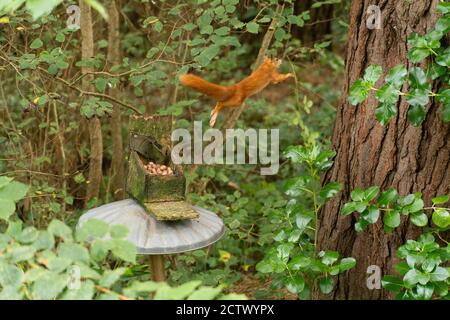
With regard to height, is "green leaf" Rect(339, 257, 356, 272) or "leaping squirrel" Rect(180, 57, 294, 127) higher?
"leaping squirrel" Rect(180, 57, 294, 127)

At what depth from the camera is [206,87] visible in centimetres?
231

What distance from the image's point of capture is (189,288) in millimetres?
1624

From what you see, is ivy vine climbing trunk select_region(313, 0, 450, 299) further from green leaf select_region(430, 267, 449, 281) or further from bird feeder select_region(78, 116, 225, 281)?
bird feeder select_region(78, 116, 225, 281)

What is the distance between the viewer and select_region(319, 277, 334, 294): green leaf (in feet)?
9.21

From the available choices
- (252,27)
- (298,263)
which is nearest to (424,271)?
(298,263)

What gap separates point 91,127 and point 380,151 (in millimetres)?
2162

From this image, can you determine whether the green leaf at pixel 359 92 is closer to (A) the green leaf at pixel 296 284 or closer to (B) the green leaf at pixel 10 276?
(A) the green leaf at pixel 296 284

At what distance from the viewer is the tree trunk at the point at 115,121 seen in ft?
14.9

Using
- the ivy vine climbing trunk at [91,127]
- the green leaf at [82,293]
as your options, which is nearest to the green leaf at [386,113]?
the green leaf at [82,293]

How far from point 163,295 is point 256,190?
3.92 m

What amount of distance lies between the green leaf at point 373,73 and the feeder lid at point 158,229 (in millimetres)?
857

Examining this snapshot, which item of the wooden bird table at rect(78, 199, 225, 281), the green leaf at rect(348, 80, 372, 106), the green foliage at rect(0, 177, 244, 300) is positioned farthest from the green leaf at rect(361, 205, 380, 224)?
the green foliage at rect(0, 177, 244, 300)

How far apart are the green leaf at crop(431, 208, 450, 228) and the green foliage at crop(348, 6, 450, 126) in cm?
37
